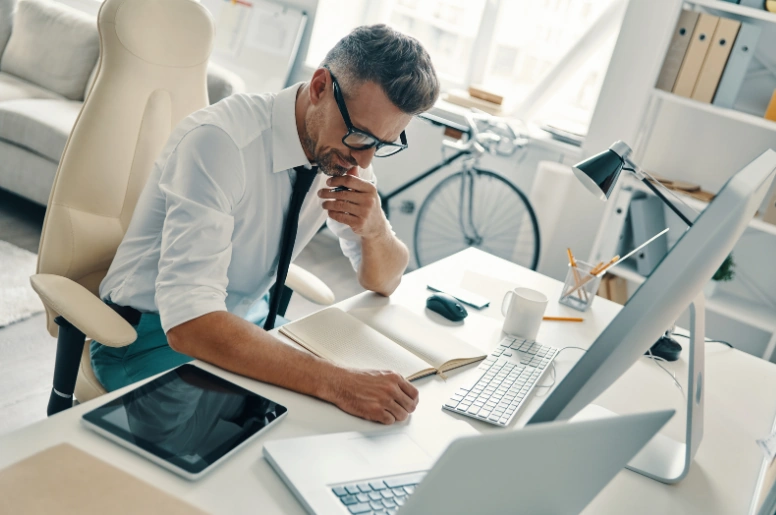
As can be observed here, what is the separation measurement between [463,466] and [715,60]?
2.66 m

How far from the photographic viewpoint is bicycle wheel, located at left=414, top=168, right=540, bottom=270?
348 cm

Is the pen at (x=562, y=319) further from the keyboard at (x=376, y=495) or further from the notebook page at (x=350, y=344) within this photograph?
the keyboard at (x=376, y=495)

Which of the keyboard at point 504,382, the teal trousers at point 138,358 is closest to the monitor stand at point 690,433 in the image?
the keyboard at point 504,382

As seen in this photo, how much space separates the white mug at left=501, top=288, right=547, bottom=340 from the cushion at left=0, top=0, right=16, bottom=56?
151 inches

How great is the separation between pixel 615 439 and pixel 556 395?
7 centimetres

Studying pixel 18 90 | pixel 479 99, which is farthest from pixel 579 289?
pixel 18 90

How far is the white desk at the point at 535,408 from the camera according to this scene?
793 millimetres

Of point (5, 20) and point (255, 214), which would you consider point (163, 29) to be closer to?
point (255, 214)

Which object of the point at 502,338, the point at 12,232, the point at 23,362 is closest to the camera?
the point at 502,338

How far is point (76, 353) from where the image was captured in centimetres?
118

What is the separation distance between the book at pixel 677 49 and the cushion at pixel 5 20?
3.61 meters

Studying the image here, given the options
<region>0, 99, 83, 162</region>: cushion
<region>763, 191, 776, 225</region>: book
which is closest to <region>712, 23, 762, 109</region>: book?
→ <region>763, 191, 776, 225</region>: book

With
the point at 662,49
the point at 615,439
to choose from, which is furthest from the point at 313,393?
the point at 662,49

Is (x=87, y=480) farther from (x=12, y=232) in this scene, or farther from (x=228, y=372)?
(x=12, y=232)
